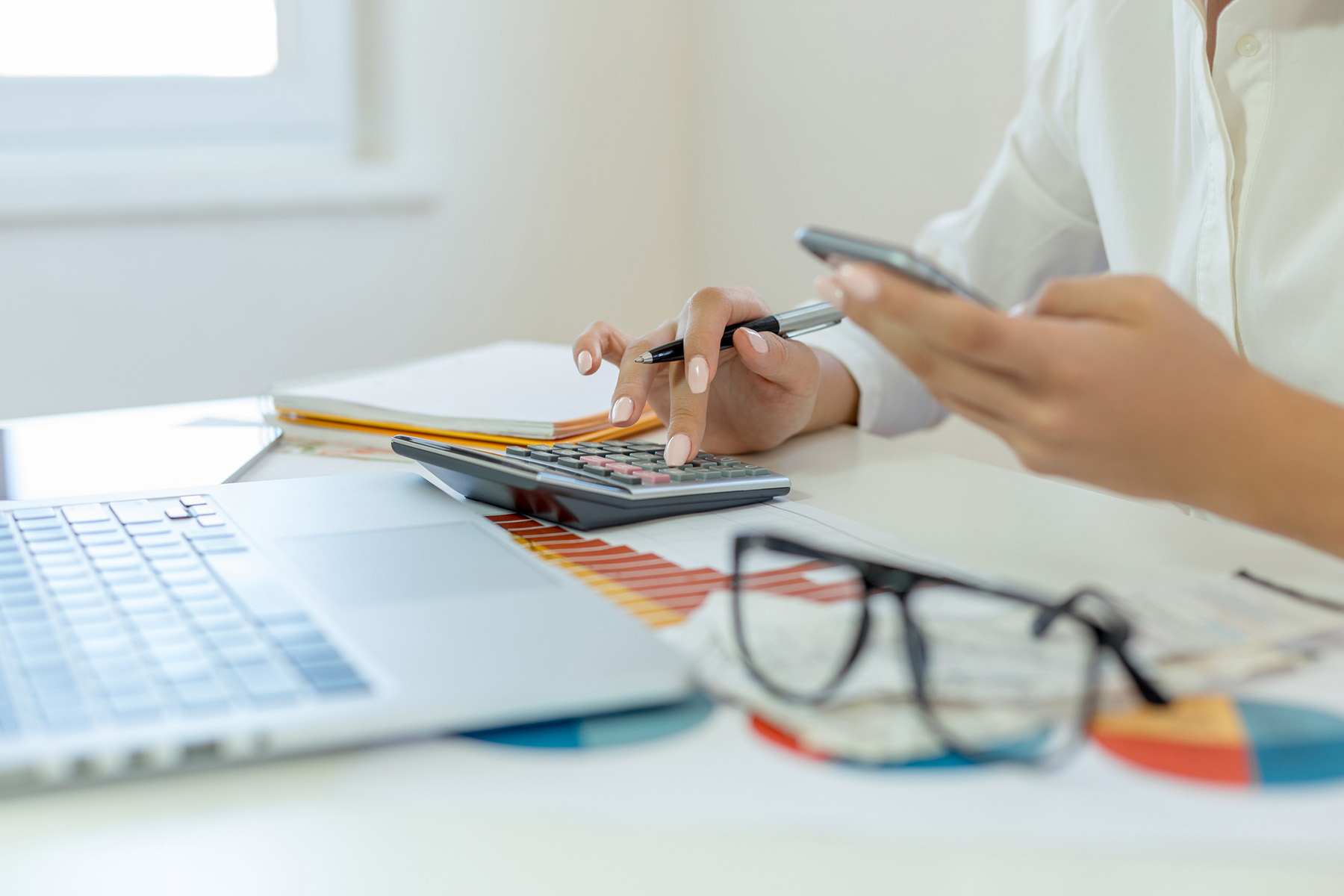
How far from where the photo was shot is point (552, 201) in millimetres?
1989

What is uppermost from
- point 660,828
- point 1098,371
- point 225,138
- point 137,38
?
point 137,38

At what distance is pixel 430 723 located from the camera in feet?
1.16

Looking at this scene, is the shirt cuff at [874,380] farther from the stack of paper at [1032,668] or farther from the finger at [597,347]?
the stack of paper at [1032,668]

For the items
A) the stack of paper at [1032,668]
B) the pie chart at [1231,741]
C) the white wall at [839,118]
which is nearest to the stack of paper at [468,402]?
the stack of paper at [1032,668]

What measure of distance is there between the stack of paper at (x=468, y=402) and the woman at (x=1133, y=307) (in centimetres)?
5

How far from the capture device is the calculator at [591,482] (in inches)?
23.1

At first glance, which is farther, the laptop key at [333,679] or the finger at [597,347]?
the finger at [597,347]

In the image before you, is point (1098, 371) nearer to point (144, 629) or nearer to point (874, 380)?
point (144, 629)

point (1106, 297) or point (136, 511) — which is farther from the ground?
point (1106, 297)

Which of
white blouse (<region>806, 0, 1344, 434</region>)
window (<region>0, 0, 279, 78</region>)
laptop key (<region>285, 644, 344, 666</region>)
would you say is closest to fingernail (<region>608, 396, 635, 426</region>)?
white blouse (<region>806, 0, 1344, 434</region>)

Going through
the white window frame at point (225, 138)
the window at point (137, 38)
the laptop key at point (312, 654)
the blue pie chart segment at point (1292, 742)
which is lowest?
the blue pie chart segment at point (1292, 742)

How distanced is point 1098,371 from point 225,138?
65.8 inches

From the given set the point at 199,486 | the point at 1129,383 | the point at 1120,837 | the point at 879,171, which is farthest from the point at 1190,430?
the point at 879,171

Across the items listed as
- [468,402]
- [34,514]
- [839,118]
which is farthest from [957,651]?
[839,118]
